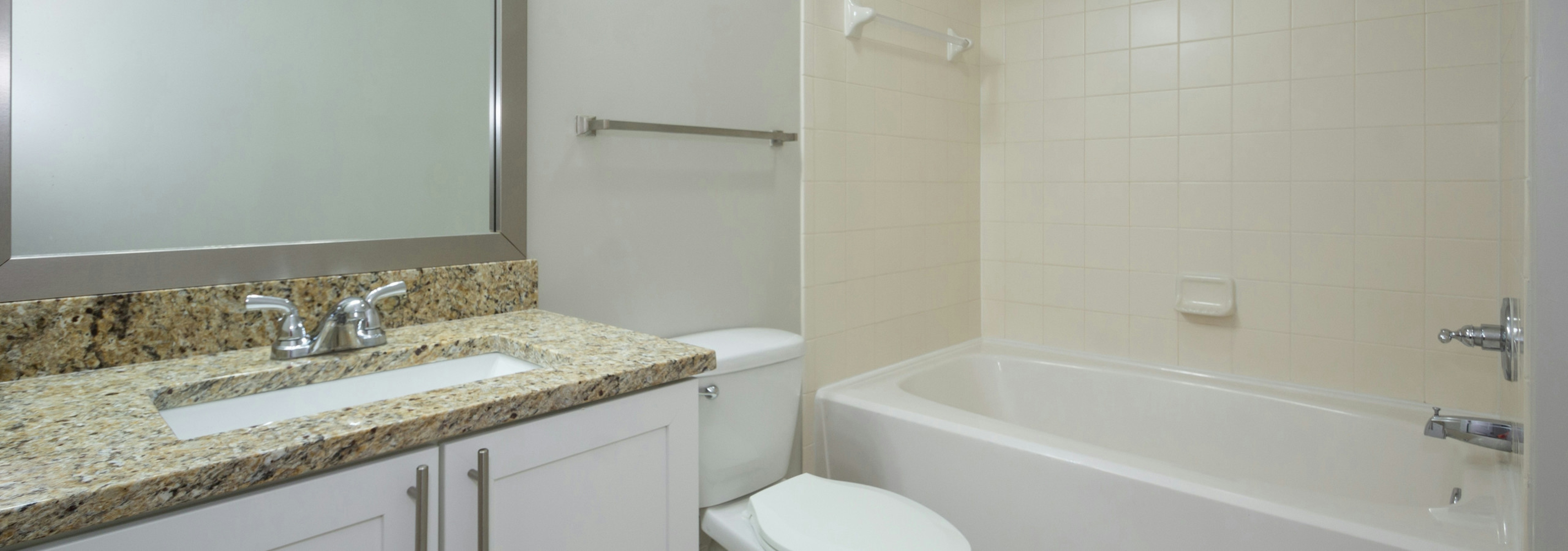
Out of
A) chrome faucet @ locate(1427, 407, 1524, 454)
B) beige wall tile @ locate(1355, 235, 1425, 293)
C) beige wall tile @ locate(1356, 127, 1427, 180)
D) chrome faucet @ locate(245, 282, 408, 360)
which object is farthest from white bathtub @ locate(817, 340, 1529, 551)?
chrome faucet @ locate(245, 282, 408, 360)

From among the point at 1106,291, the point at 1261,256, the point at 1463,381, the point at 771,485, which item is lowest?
the point at 771,485

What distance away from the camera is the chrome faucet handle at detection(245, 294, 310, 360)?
3.44ft

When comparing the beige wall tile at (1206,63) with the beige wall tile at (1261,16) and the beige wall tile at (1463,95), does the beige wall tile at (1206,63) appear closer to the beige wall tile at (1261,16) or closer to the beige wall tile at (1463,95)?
the beige wall tile at (1261,16)

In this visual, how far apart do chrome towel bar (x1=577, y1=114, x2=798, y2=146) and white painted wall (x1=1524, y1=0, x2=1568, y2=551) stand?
52.4 inches

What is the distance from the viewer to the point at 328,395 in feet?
3.45

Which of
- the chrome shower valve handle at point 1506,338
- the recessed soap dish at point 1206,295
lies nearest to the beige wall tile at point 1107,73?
the recessed soap dish at point 1206,295

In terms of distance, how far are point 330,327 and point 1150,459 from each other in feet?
4.96

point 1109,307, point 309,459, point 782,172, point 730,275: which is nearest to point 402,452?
point 309,459

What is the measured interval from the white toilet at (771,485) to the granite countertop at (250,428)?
0.40 m

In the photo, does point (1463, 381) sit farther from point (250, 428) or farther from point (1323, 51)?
point (250, 428)

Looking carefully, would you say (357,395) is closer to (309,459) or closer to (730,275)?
(309,459)

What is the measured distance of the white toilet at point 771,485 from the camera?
52.9 inches

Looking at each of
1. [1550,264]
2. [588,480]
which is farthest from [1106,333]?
[588,480]

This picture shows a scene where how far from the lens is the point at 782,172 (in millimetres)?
1973
